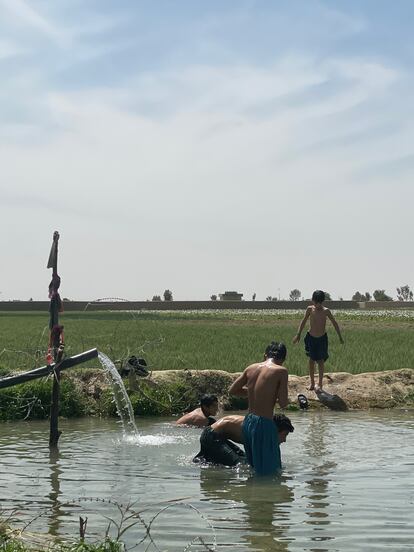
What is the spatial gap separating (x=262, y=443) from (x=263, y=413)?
267 millimetres

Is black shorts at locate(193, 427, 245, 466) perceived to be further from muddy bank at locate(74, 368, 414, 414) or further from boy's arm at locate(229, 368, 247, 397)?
muddy bank at locate(74, 368, 414, 414)

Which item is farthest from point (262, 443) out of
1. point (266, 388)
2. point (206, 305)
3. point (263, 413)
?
point (206, 305)

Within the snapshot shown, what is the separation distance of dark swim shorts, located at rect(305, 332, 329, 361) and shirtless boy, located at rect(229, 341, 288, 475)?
6.18m

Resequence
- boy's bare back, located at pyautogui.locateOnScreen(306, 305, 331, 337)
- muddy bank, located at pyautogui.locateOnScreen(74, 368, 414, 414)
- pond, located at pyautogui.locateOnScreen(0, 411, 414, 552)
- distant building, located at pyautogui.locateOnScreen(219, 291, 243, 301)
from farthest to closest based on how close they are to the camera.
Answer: distant building, located at pyautogui.locateOnScreen(219, 291, 243, 301)
boy's bare back, located at pyautogui.locateOnScreen(306, 305, 331, 337)
muddy bank, located at pyautogui.locateOnScreen(74, 368, 414, 414)
pond, located at pyautogui.locateOnScreen(0, 411, 414, 552)

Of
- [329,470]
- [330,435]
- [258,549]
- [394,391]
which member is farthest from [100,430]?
[258,549]

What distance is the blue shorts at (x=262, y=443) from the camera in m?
9.04

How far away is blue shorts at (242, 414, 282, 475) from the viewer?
29.7 ft

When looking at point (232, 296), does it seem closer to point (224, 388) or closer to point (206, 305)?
point (206, 305)

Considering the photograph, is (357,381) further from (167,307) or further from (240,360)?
(167,307)

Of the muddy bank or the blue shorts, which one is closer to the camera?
the blue shorts

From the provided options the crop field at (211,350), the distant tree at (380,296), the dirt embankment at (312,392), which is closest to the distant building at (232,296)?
the distant tree at (380,296)

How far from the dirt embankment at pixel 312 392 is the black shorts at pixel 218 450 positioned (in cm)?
515

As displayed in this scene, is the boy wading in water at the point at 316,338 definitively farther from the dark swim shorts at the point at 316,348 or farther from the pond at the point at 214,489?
the pond at the point at 214,489

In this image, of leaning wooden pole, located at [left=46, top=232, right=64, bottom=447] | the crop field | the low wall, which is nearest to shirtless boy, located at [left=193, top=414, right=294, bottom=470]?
leaning wooden pole, located at [left=46, top=232, right=64, bottom=447]
